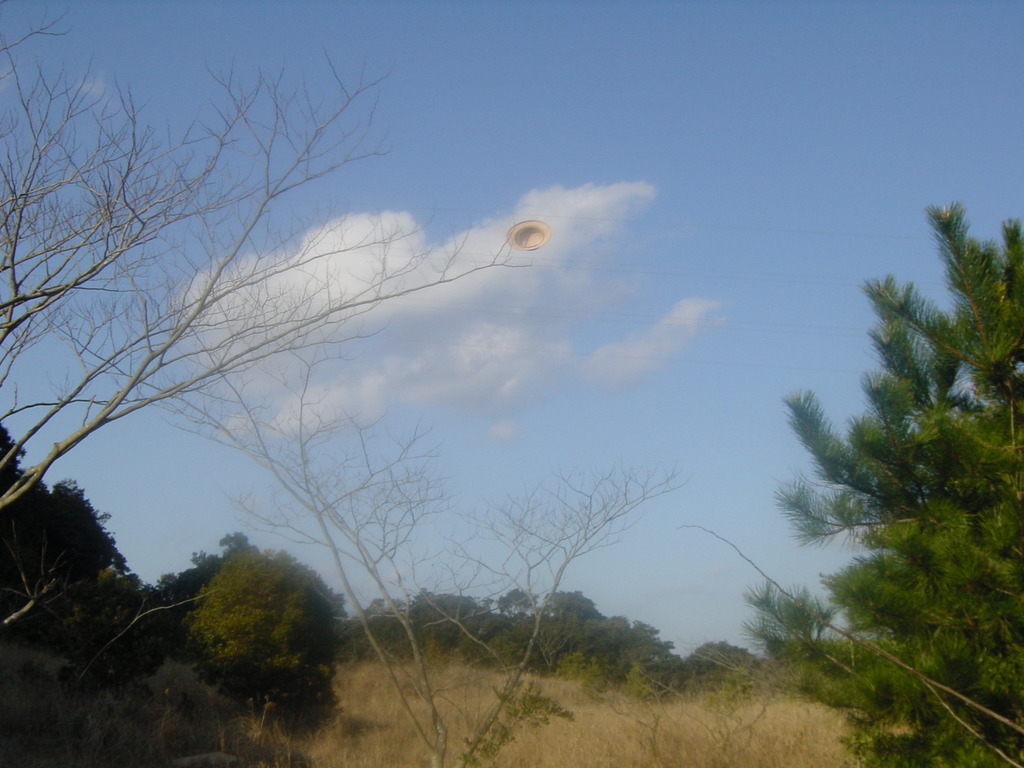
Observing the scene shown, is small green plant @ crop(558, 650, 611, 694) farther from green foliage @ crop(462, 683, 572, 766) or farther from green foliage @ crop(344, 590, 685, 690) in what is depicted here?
green foliage @ crop(462, 683, 572, 766)

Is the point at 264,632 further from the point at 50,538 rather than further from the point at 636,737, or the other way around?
the point at 50,538

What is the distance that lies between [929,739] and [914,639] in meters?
0.59

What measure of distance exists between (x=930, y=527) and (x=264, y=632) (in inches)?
373

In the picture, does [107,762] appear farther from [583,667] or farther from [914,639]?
[914,639]

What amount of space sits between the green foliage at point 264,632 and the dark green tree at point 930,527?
8574mm

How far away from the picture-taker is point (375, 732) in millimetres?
11109

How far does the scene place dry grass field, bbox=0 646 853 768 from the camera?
839 centimetres

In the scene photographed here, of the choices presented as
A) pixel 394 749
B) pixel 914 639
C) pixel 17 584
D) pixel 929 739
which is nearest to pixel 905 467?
pixel 914 639

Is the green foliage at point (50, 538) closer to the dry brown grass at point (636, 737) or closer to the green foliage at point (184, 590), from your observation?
the green foliage at point (184, 590)

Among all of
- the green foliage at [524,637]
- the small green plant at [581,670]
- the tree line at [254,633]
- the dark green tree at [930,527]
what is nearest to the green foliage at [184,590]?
the tree line at [254,633]

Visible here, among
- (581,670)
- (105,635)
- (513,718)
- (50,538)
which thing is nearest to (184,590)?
(50,538)

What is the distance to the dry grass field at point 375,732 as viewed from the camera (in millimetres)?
8391

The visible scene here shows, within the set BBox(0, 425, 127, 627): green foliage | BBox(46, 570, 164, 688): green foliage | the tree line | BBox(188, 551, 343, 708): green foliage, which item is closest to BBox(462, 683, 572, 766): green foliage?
the tree line

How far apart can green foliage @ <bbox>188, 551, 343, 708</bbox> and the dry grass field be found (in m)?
0.45
